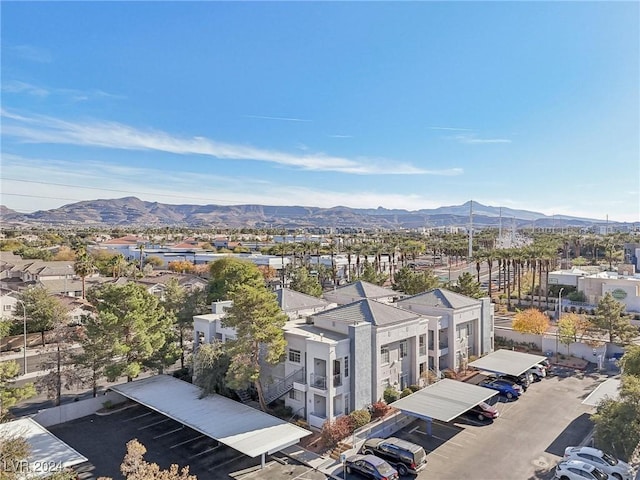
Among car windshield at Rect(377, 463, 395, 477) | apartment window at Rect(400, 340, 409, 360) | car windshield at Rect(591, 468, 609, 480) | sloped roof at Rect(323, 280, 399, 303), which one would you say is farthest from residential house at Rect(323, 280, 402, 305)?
car windshield at Rect(591, 468, 609, 480)

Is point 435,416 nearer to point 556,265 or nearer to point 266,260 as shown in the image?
point 266,260

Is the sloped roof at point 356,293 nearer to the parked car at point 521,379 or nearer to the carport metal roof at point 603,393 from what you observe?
the parked car at point 521,379

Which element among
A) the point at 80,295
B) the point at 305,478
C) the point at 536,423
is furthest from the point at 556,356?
the point at 80,295

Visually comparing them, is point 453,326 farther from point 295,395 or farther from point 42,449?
point 42,449

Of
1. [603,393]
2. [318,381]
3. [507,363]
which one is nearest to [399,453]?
[318,381]

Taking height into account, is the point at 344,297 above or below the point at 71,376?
above

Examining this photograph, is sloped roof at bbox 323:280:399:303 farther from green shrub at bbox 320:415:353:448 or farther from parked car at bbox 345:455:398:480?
parked car at bbox 345:455:398:480
